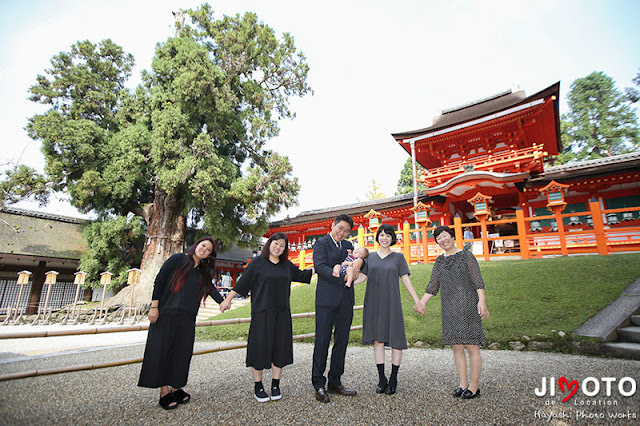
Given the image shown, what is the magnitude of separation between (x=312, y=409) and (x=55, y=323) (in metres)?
13.0

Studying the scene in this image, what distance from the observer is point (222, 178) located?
37.4 ft

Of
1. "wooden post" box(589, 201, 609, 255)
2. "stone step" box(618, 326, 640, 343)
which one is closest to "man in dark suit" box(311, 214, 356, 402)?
"stone step" box(618, 326, 640, 343)

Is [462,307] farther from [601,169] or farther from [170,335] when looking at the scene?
[601,169]

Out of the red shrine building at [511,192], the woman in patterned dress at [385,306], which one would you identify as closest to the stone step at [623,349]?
the woman in patterned dress at [385,306]

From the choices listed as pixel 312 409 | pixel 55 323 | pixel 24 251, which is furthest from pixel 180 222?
pixel 312 409

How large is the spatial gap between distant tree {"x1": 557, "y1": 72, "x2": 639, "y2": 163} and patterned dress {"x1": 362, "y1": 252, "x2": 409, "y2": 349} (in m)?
26.5

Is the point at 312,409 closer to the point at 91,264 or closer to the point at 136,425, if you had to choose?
the point at 136,425

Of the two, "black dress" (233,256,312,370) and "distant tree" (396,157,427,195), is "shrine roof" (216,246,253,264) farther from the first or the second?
"black dress" (233,256,312,370)

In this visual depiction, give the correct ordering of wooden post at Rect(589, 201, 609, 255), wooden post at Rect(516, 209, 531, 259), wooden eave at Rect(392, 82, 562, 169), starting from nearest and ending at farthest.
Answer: wooden post at Rect(589, 201, 609, 255) → wooden post at Rect(516, 209, 531, 259) → wooden eave at Rect(392, 82, 562, 169)

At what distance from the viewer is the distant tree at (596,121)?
70.8 ft

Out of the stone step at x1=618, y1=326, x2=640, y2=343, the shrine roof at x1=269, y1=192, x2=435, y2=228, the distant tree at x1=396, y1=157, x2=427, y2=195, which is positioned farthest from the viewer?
the distant tree at x1=396, y1=157, x2=427, y2=195

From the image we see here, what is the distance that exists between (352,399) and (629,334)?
371 cm

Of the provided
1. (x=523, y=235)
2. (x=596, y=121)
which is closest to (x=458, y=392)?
(x=523, y=235)

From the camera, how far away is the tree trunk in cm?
1195
